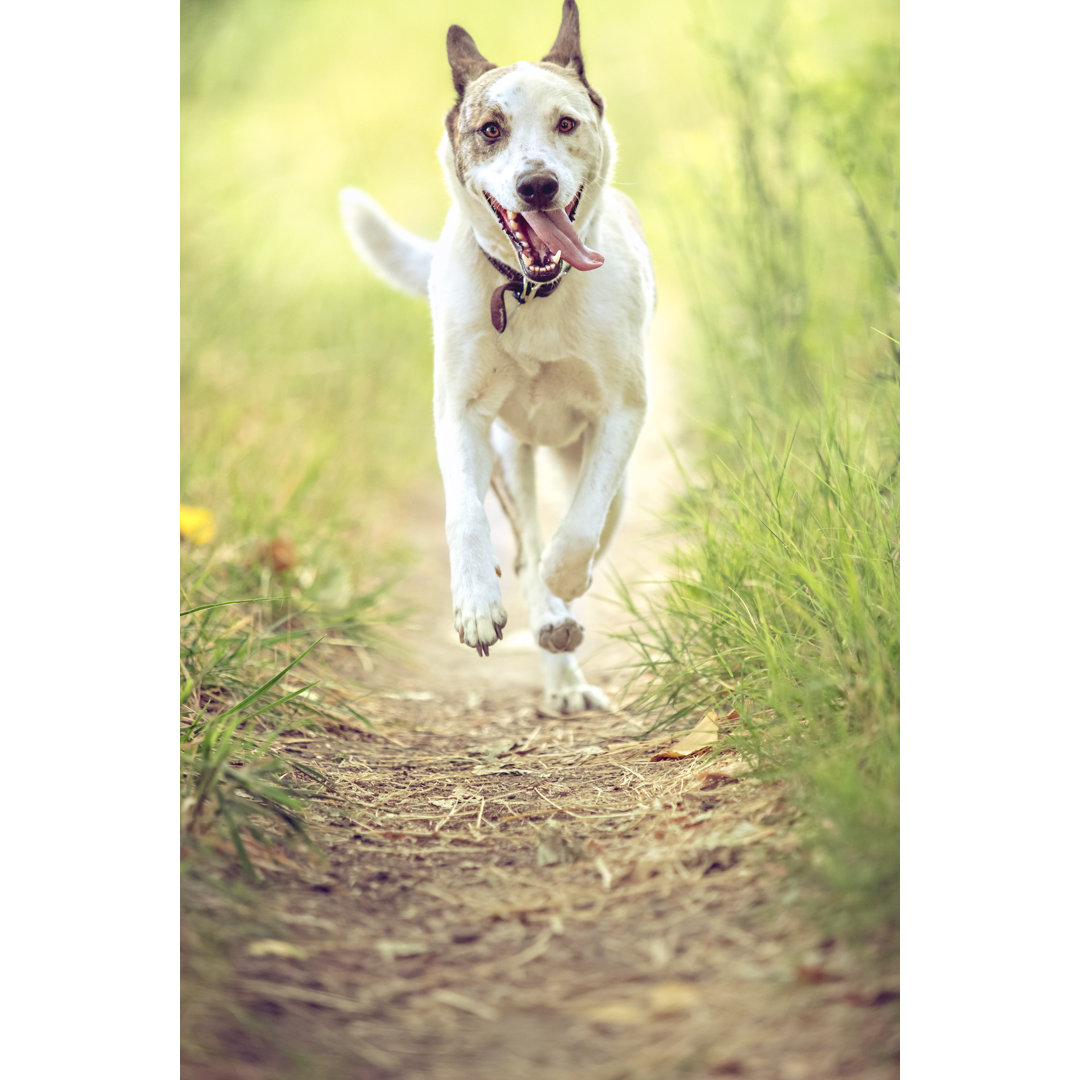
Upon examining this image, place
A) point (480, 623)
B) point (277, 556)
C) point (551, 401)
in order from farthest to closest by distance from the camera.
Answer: point (277, 556) < point (551, 401) < point (480, 623)

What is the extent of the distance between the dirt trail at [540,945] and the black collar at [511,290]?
1.17 meters

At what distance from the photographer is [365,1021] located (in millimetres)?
1653

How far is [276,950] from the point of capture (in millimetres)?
1790

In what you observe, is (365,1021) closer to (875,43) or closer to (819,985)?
(819,985)

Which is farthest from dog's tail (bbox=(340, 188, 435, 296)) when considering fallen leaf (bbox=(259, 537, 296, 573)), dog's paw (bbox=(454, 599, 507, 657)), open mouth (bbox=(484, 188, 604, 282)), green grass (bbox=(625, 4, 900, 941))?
dog's paw (bbox=(454, 599, 507, 657))

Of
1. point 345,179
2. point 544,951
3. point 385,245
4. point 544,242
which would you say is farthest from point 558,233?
point 345,179

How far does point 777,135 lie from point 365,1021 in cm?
391

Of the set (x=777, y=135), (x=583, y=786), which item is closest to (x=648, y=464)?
(x=777, y=135)

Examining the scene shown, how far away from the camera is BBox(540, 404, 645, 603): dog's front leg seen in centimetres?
296

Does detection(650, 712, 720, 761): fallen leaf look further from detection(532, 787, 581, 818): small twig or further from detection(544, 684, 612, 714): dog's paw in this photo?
detection(544, 684, 612, 714): dog's paw

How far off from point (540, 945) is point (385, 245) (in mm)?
2766

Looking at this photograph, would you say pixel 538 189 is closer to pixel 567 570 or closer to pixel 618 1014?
pixel 567 570

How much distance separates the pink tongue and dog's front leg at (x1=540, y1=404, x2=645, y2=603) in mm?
561

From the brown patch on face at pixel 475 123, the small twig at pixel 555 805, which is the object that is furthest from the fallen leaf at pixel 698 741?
the brown patch on face at pixel 475 123
